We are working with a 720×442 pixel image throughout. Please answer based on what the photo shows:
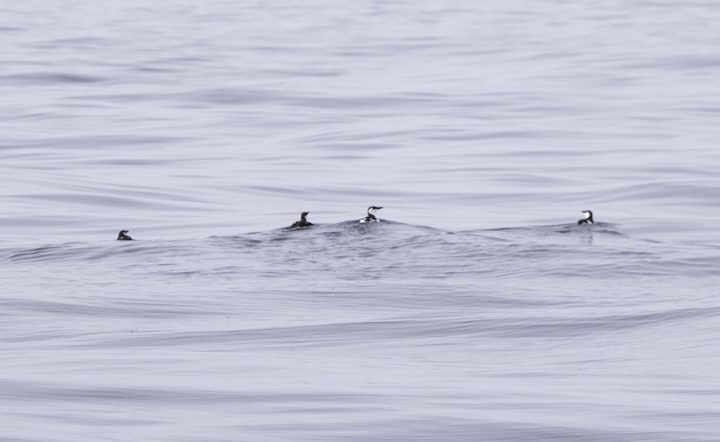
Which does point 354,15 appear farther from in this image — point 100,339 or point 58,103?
point 100,339

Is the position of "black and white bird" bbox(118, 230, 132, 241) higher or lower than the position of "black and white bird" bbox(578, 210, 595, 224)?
lower

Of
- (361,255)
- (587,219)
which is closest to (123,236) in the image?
(361,255)

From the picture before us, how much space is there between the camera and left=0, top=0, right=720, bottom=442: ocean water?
8.05m

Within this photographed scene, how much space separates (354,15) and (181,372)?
64408 millimetres

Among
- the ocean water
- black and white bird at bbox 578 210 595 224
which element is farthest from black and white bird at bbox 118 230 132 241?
black and white bird at bbox 578 210 595 224

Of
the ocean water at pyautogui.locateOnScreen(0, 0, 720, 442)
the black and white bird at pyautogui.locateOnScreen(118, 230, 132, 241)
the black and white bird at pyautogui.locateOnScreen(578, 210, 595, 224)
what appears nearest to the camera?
the ocean water at pyautogui.locateOnScreen(0, 0, 720, 442)

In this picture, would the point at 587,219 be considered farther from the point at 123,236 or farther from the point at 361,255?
the point at 123,236

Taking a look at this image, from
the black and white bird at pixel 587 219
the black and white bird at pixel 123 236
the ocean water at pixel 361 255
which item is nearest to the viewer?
the ocean water at pixel 361 255

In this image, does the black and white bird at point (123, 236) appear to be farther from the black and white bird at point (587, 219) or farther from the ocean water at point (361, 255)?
the black and white bird at point (587, 219)

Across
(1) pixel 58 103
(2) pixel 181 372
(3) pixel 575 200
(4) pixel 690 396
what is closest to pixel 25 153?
(1) pixel 58 103

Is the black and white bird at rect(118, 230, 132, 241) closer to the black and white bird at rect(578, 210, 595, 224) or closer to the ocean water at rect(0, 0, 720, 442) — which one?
the ocean water at rect(0, 0, 720, 442)

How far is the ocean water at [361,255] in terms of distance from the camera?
8047 millimetres

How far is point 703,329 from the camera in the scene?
10656 mm

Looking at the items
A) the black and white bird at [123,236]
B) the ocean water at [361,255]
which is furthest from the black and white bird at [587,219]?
the black and white bird at [123,236]
